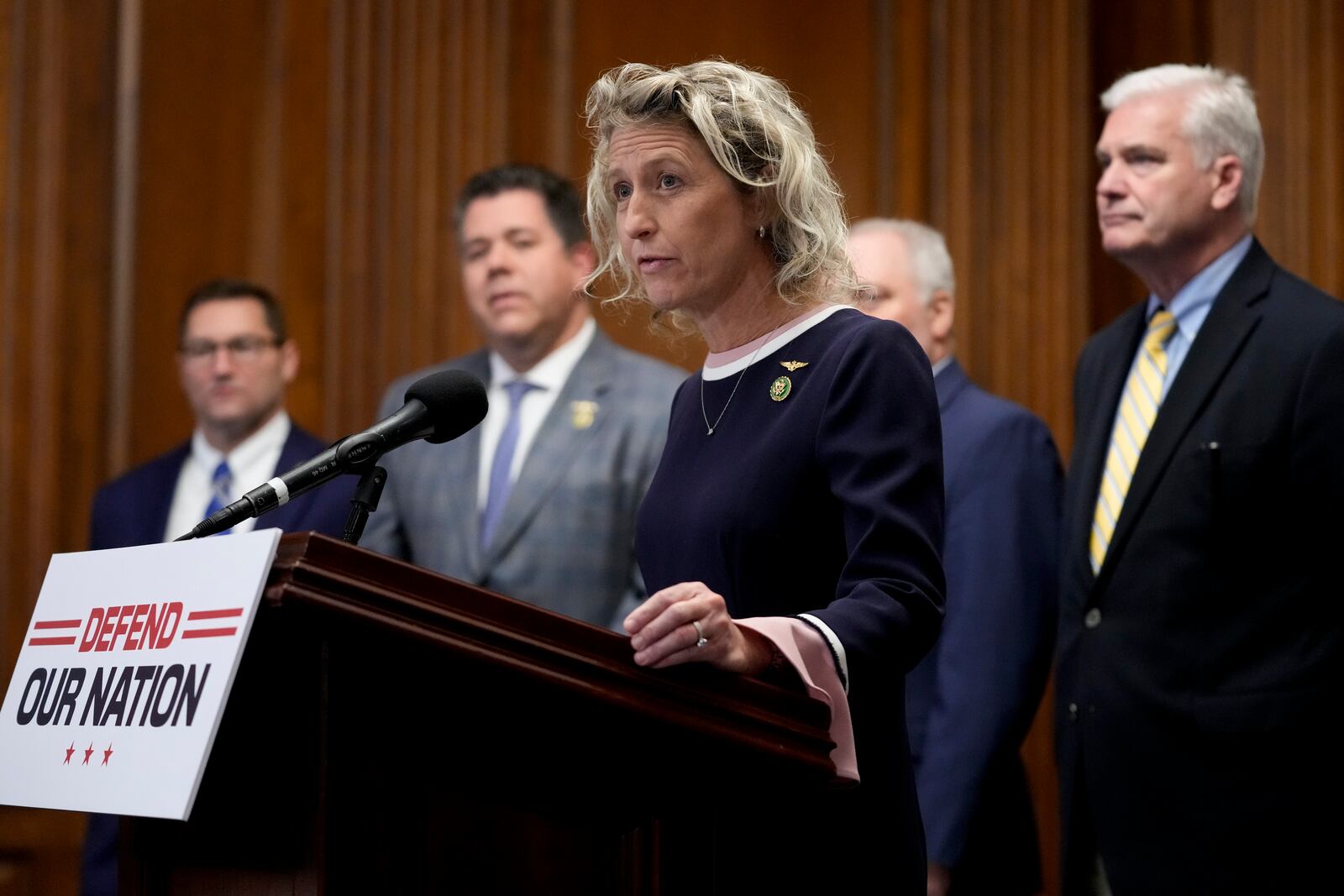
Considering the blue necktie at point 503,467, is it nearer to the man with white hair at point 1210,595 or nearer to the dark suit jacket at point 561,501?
the dark suit jacket at point 561,501

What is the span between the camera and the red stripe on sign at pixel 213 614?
1272 millimetres

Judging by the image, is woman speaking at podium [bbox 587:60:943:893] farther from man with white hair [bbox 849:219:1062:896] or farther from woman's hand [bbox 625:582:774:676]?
man with white hair [bbox 849:219:1062:896]

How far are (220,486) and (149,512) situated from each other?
0.59ft

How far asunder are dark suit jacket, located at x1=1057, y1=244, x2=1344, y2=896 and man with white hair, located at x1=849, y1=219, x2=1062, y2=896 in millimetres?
138

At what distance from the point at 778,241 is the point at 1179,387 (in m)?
1.30

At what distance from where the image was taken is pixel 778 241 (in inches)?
77.3

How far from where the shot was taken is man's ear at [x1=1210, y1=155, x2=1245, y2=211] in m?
3.22

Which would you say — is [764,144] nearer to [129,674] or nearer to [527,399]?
[129,674]

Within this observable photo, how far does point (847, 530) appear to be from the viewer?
169 centimetres

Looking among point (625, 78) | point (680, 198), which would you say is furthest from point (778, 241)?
point (625, 78)

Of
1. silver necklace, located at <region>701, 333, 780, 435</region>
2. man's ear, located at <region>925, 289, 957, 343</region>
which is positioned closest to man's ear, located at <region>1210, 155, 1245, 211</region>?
man's ear, located at <region>925, 289, 957, 343</region>

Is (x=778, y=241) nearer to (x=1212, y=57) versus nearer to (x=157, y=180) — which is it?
(x=1212, y=57)

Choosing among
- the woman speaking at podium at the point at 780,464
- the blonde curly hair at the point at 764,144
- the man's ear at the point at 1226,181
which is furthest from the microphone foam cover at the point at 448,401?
the man's ear at the point at 1226,181

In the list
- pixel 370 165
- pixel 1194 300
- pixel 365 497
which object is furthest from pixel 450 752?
pixel 370 165
